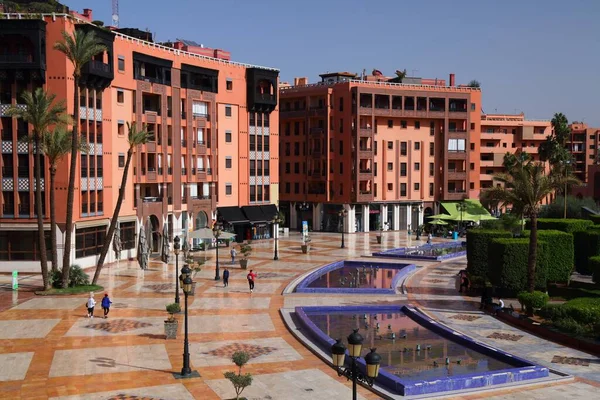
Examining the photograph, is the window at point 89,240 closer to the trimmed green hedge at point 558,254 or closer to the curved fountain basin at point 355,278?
the curved fountain basin at point 355,278

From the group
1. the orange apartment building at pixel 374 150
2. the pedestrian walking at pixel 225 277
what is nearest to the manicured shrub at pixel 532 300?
the pedestrian walking at pixel 225 277

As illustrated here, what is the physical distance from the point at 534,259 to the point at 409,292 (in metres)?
9.15

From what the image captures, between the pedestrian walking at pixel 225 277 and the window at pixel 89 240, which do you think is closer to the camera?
the pedestrian walking at pixel 225 277

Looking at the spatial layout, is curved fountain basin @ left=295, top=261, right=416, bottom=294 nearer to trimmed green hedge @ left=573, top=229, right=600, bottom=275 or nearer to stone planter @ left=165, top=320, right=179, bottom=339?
trimmed green hedge @ left=573, top=229, right=600, bottom=275

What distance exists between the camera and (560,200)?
70625 millimetres

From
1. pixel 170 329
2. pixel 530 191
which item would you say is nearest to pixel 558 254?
pixel 530 191

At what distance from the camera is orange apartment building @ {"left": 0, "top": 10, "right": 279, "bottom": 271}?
1924 inches

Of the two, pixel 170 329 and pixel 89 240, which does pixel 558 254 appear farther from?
pixel 89 240

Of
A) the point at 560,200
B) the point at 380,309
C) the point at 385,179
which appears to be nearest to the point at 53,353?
the point at 380,309

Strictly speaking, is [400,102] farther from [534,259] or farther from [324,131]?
[534,259]

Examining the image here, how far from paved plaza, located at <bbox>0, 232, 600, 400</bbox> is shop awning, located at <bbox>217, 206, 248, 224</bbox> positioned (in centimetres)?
2185

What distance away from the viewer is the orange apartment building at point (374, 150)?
85700mm

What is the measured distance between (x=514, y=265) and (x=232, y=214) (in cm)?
3837

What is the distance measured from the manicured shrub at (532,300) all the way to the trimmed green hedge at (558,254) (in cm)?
796
